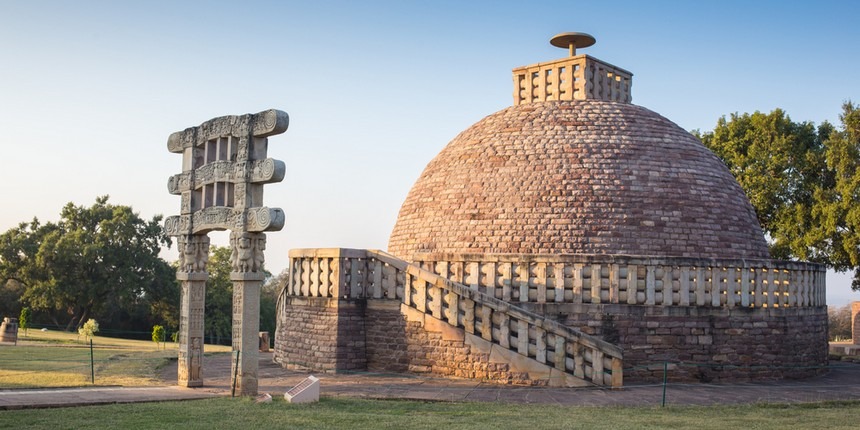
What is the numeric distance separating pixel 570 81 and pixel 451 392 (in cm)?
1045

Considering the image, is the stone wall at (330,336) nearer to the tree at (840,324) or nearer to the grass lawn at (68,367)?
the grass lawn at (68,367)

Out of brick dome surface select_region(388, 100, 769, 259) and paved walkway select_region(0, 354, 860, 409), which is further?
brick dome surface select_region(388, 100, 769, 259)

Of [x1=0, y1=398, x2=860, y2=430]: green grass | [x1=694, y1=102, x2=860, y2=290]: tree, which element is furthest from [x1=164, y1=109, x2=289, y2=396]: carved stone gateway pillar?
[x1=694, y1=102, x2=860, y2=290]: tree

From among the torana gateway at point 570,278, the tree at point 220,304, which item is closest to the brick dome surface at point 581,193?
the torana gateway at point 570,278

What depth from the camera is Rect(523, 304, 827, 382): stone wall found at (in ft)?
48.3

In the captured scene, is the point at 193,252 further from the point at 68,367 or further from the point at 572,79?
the point at 572,79

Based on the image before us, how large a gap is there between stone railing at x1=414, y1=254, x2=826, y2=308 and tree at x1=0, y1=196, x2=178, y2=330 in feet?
88.4

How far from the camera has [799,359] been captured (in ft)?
52.8

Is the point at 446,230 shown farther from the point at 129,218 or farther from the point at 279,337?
the point at 129,218

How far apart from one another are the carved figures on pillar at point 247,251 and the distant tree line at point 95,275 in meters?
28.1

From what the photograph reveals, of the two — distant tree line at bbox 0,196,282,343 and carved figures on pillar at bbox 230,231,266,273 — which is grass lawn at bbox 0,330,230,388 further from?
Answer: distant tree line at bbox 0,196,282,343

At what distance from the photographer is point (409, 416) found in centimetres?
960

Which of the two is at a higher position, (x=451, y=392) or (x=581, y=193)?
(x=581, y=193)

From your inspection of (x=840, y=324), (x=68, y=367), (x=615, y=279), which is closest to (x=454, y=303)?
(x=615, y=279)
